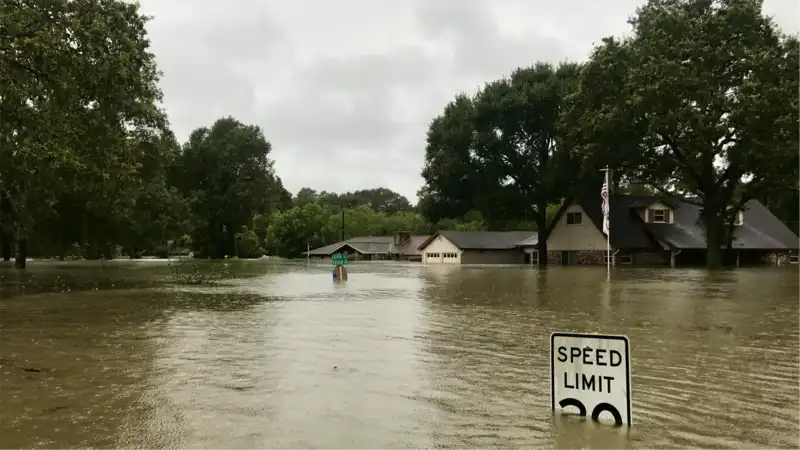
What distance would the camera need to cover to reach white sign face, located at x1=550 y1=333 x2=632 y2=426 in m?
6.00

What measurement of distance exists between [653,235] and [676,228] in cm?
321

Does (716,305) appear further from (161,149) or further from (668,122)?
(161,149)

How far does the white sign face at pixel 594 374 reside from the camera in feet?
19.7

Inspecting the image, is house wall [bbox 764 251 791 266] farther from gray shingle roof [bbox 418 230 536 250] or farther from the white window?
gray shingle roof [bbox 418 230 536 250]

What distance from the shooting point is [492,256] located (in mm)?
85125

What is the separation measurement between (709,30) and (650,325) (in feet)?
129

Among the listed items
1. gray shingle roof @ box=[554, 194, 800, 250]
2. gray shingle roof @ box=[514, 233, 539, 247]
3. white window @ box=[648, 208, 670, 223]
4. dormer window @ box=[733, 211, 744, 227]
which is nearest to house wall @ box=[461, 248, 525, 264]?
gray shingle roof @ box=[514, 233, 539, 247]

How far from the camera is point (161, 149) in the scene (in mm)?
44281

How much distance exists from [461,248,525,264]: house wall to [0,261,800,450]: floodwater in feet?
216

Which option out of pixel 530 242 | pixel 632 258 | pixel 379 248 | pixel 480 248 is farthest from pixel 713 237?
pixel 379 248

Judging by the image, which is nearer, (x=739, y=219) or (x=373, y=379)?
(x=373, y=379)

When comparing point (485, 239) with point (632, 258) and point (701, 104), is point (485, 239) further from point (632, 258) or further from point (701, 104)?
point (701, 104)

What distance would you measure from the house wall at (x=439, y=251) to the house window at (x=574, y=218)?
63.2ft

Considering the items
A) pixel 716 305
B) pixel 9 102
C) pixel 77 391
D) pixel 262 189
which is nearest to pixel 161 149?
pixel 9 102
